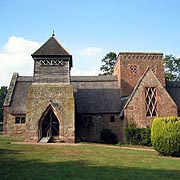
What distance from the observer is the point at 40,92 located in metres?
27.1

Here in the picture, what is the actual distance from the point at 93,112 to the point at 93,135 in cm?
288

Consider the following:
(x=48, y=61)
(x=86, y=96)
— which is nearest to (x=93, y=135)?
(x=86, y=96)

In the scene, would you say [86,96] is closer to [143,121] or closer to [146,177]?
[143,121]

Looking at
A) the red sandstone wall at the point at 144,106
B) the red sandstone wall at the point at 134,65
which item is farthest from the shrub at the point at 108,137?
the red sandstone wall at the point at 134,65

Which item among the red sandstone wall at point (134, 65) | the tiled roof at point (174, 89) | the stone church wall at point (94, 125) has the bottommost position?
the stone church wall at point (94, 125)

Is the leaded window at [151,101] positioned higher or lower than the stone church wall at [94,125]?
higher

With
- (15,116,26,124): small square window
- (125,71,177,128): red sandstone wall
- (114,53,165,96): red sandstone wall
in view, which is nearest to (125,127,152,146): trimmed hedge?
(125,71,177,128): red sandstone wall

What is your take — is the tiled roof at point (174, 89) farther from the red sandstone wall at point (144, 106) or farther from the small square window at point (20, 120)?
the small square window at point (20, 120)

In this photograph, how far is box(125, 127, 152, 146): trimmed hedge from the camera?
26375 millimetres

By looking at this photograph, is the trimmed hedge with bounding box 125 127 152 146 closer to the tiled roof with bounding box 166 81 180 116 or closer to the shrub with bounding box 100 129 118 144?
the shrub with bounding box 100 129 118 144

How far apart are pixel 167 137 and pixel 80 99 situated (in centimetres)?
1784

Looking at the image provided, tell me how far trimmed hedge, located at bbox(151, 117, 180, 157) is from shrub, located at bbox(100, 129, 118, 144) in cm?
1212

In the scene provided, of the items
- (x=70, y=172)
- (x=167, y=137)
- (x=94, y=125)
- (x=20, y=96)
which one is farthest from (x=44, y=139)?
(x=70, y=172)

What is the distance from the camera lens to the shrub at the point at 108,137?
30797 mm
